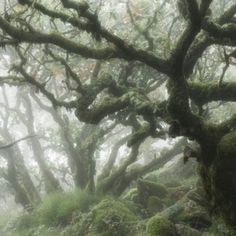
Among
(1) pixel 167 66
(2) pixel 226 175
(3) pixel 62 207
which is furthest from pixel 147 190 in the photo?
(1) pixel 167 66

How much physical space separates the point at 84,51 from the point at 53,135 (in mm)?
11141

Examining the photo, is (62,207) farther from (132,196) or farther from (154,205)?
(154,205)

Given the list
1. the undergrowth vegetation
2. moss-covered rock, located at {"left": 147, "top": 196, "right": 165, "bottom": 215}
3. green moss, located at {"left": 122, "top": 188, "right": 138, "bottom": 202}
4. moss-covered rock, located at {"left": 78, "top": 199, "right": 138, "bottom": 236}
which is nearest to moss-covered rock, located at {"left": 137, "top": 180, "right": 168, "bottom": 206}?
green moss, located at {"left": 122, "top": 188, "right": 138, "bottom": 202}

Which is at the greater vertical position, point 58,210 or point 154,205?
point 58,210

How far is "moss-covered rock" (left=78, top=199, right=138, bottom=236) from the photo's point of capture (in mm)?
11391

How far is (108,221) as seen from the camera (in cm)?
1171

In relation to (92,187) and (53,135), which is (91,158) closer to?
(92,187)

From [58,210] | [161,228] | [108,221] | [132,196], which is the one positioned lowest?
[161,228]

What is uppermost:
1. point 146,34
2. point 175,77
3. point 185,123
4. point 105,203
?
point 146,34

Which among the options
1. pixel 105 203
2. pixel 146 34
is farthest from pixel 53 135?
pixel 146 34

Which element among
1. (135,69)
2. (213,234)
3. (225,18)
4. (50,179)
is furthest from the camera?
(50,179)

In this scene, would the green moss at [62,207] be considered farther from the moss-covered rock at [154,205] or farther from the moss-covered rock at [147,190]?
the moss-covered rock at [154,205]

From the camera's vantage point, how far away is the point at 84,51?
796cm

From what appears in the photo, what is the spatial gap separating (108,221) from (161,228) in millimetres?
2903
